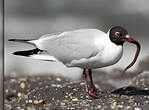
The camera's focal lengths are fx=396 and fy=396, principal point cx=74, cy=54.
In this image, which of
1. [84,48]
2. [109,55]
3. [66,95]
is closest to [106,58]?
[109,55]

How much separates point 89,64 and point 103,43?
163mm

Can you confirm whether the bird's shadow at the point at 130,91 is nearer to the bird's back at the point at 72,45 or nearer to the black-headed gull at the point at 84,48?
the black-headed gull at the point at 84,48

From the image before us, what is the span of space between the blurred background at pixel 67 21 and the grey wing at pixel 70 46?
486 millimetres

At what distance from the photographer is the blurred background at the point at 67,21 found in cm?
314

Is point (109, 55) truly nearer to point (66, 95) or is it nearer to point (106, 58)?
point (106, 58)

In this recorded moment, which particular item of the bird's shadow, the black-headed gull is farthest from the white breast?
the bird's shadow

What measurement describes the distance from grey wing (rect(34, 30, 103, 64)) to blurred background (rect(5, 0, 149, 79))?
49 centimetres

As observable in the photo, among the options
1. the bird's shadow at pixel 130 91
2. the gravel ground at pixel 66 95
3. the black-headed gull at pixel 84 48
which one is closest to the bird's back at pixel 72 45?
the black-headed gull at pixel 84 48

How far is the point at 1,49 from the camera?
2797 mm

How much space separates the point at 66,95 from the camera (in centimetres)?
279

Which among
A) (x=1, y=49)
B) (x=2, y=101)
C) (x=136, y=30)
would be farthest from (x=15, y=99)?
(x=136, y=30)

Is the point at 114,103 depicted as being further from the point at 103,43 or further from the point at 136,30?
the point at 136,30

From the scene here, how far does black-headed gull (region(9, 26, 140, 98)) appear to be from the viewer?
8.32 ft

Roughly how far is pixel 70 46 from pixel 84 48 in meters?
0.09
